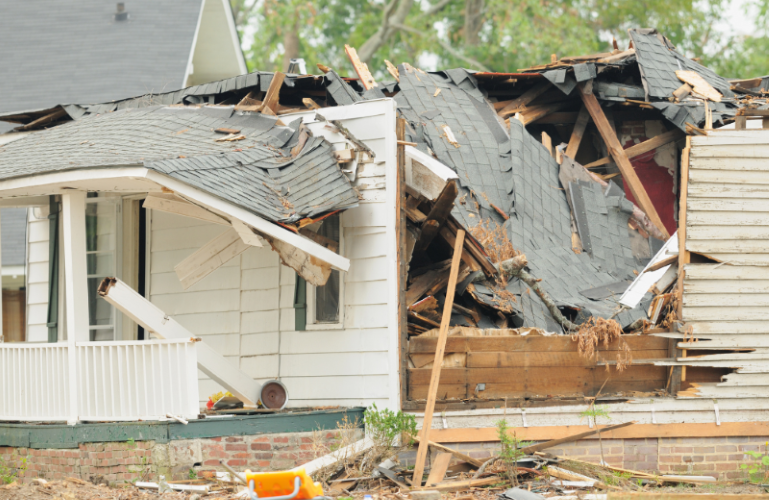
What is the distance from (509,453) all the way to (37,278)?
7.38m

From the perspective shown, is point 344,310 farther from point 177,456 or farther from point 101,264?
point 101,264

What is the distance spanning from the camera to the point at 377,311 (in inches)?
351

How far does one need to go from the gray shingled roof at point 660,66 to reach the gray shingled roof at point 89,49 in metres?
9.15

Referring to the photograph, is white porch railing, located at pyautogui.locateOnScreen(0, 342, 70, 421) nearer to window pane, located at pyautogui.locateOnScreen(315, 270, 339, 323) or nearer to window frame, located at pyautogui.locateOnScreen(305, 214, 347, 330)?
window frame, located at pyautogui.locateOnScreen(305, 214, 347, 330)

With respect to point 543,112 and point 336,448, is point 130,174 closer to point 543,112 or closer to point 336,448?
point 336,448

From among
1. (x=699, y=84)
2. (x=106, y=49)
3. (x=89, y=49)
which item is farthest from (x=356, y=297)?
(x=89, y=49)

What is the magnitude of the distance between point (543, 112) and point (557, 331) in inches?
182

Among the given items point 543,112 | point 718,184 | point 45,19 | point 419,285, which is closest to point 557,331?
point 419,285

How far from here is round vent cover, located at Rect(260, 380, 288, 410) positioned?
30.4 feet

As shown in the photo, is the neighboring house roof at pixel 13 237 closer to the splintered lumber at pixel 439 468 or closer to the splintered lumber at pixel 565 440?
the splintered lumber at pixel 439 468

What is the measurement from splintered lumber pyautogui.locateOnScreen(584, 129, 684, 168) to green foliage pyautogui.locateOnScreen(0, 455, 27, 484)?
28.5ft

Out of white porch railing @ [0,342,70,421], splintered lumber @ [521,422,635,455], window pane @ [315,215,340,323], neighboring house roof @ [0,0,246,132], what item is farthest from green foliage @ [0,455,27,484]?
neighboring house roof @ [0,0,246,132]

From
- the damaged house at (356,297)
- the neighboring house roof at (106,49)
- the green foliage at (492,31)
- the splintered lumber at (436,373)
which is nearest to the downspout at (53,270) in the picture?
the damaged house at (356,297)

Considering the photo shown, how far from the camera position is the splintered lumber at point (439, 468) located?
8.12m
